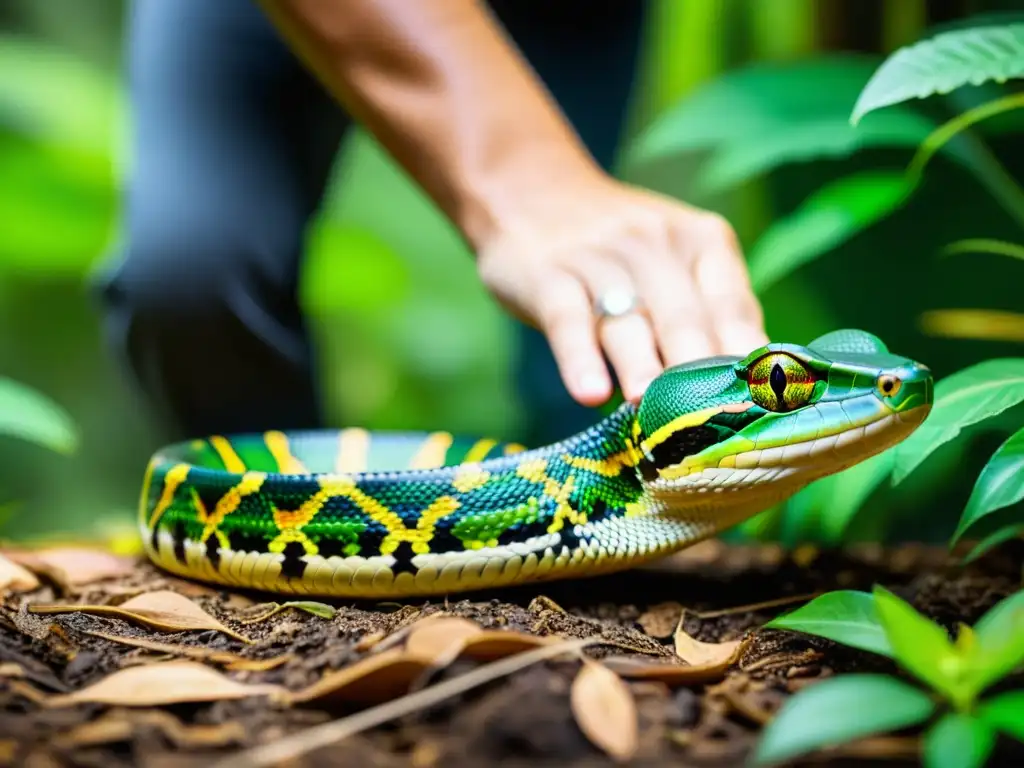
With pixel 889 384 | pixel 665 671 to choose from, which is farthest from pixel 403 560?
pixel 889 384

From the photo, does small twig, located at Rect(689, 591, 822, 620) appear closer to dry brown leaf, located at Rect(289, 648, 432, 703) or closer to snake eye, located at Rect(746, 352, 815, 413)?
snake eye, located at Rect(746, 352, 815, 413)

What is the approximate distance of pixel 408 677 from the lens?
1.39m

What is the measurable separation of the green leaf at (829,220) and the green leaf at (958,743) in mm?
1694

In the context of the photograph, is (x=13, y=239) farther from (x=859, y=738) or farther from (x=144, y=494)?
(x=859, y=738)

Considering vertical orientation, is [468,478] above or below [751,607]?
above

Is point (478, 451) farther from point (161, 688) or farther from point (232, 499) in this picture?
point (161, 688)

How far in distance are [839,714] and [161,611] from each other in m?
1.36

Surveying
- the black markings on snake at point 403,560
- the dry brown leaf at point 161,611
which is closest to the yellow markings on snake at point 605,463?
the black markings on snake at point 403,560

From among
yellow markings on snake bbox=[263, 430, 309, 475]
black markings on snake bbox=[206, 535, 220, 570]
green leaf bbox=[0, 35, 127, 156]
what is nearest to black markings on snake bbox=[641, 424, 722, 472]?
black markings on snake bbox=[206, 535, 220, 570]

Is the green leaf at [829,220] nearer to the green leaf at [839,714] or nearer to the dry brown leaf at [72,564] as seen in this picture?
the green leaf at [839,714]

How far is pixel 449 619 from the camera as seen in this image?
1.54 m

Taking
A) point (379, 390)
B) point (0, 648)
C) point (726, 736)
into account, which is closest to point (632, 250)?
point (726, 736)

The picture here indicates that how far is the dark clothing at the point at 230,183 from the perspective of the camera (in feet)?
11.3

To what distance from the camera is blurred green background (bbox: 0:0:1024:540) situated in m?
3.15
